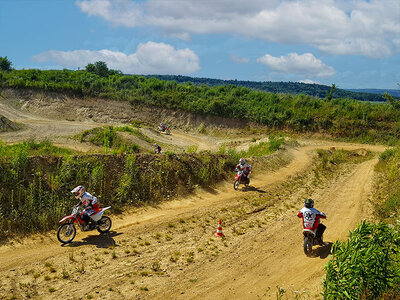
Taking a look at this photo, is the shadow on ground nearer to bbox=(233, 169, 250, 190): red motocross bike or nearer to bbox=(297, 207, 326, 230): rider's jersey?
bbox=(297, 207, 326, 230): rider's jersey

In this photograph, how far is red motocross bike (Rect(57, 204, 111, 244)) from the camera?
37.0 ft

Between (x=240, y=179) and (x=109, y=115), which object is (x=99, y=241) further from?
(x=109, y=115)

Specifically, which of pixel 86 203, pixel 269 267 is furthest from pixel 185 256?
pixel 86 203

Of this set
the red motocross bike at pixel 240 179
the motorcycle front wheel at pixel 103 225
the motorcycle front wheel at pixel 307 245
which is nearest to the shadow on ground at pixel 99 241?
the motorcycle front wheel at pixel 103 225

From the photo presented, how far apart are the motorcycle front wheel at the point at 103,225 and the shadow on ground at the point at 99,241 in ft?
0.49

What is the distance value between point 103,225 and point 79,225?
0.85 meters

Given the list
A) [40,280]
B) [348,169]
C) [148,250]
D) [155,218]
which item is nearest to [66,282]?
[40,280]

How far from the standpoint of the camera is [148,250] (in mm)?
10992

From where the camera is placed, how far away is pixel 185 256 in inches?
420

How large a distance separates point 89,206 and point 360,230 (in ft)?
29.0

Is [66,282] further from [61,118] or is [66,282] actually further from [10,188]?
[61,118]

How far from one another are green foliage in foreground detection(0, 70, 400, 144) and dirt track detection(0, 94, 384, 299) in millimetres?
31839

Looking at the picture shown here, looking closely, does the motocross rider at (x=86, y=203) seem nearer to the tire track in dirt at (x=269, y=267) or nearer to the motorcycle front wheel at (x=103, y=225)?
the motorcycle front wheel at (x=103, y=225)

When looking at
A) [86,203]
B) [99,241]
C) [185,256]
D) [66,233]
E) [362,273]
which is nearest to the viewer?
[362,273]
